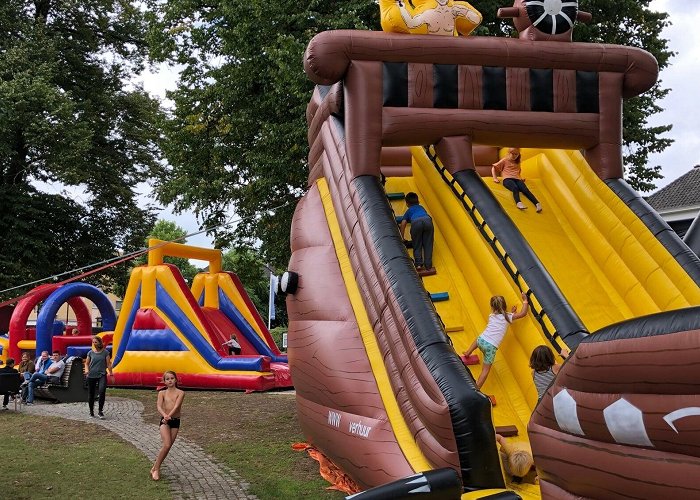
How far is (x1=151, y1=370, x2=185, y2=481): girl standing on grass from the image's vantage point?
6.86 m

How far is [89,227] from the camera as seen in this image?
75.8 feet

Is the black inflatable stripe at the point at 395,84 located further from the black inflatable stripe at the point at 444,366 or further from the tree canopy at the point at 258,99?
the tree canopy at the point at 258,99

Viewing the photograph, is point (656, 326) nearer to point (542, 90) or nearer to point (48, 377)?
point (542, 90)

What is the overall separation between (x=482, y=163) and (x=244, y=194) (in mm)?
8167

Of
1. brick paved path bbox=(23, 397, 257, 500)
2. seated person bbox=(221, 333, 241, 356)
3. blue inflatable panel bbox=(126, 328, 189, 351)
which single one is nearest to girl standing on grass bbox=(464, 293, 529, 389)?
brick paved path bbox=(23, 397, 257, 500)

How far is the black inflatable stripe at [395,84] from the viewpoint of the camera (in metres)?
6.93

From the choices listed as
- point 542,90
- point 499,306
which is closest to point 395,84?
point 542,90

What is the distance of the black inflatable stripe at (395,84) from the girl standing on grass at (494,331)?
2.31 metres

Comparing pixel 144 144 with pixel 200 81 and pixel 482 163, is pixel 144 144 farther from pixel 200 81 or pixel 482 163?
pixel 482 163

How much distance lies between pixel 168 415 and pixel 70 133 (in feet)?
50.5

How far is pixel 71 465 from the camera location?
24.3 feet

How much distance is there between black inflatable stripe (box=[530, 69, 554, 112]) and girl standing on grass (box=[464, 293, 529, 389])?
2425 mm

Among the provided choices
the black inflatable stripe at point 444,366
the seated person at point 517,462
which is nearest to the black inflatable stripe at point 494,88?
the black inflatable stripe at point 444,366

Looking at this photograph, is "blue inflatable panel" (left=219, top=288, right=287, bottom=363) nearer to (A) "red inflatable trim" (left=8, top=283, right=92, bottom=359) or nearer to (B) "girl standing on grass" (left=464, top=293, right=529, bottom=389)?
(A) "red inflatable trim" (left=8, top=283, right=92, bottom=359)
